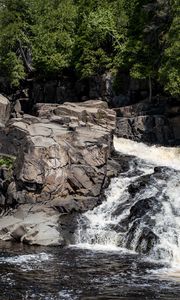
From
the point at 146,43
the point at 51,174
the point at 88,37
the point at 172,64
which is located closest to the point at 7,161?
the point at 51,174

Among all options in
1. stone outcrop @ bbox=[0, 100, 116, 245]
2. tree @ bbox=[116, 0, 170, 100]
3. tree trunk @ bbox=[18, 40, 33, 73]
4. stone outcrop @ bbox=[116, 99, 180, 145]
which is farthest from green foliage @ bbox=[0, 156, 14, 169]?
tree trunk @ bbox=[18, 40, 33, 73]

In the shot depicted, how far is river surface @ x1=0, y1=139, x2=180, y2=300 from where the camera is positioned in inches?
794

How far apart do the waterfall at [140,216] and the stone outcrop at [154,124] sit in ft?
28.2

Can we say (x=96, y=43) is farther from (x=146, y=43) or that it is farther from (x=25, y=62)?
(x=25, y=62)

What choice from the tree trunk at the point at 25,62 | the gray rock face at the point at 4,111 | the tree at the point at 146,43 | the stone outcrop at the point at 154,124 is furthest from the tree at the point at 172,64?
the tree trunk at the point at 25,62

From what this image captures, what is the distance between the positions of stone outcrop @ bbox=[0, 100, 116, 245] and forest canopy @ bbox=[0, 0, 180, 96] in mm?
13695

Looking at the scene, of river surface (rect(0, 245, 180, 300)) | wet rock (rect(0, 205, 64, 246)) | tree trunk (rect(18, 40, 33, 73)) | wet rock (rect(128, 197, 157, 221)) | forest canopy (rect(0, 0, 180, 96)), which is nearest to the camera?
river surface (rect(0, 245, 180, 300))

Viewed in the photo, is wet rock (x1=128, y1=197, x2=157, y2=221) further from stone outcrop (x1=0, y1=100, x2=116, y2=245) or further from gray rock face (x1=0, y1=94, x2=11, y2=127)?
gray rock face (x1=0, y1=94, x2=11, y2=127)

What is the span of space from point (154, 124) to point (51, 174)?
16892 millimetres

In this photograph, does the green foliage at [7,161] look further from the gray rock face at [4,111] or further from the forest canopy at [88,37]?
the forest canopy at [88,37]

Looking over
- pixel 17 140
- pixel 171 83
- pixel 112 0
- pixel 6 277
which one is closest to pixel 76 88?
pixel 112 0

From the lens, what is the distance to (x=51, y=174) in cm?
3653

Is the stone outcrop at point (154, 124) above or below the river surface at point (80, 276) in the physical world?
above

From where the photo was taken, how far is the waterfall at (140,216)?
28031 mm
